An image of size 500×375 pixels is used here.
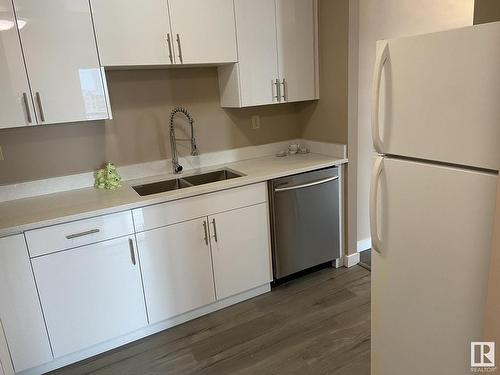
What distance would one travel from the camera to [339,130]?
2.88 m

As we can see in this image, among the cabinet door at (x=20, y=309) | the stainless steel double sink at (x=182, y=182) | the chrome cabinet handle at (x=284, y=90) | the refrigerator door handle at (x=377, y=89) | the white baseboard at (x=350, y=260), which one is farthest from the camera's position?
the white baseboard at (x=350, y=260)

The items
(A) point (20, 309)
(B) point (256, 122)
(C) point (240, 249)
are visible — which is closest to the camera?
(A) point (20, 309)

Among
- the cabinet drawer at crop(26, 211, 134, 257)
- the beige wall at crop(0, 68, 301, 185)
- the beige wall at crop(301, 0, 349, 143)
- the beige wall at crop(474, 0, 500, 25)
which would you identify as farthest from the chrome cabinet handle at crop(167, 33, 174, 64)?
the beige wall at crop(474, 0, 500, 25)

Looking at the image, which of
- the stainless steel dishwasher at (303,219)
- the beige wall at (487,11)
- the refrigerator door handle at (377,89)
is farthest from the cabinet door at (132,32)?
the beige wall at (487,11)

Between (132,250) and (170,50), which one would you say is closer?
(132,250)

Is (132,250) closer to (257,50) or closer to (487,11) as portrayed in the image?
(257,50)

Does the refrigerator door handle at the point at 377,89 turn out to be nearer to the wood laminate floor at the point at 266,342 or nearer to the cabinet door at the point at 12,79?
the wood laminate floor at the point at 266,342

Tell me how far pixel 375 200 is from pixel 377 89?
17.4 inches

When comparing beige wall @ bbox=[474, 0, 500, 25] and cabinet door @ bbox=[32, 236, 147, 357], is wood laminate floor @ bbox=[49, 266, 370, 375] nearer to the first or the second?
cabinet door @ bbox=[32, 236, 147, 357]

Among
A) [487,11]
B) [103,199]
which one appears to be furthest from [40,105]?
[487,11]

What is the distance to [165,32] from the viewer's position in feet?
7.48

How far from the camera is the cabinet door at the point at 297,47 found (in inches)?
107

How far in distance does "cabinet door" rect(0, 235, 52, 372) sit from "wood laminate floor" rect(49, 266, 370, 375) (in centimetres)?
23

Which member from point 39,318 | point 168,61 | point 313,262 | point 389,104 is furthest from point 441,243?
point 39,318
